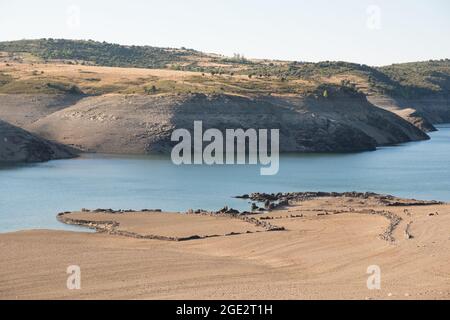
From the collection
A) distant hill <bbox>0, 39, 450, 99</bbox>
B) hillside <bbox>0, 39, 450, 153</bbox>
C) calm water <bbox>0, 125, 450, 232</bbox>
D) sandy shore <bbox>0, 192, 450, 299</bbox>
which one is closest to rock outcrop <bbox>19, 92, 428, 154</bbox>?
hillside <bbox>0, 39, 450, 153</bbox>

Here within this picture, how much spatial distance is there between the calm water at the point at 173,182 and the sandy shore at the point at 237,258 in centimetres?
449

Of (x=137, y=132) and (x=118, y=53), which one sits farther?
(x=118, y=53)

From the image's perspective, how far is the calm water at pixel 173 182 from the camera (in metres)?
42.4

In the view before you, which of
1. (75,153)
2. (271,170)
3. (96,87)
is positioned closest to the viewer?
(271,170)

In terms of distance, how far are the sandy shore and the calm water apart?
14.7 ft

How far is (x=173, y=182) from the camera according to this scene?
52188 mm

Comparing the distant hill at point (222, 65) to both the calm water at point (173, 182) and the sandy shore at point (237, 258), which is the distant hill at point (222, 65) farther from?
the sandy shore at point (237, 258)

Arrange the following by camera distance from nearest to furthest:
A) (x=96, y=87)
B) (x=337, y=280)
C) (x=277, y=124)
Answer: (x=337, y=280) < (x=277, y=124) < (x=96, y=87)

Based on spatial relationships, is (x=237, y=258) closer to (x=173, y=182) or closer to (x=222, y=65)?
(x=173, y=182)

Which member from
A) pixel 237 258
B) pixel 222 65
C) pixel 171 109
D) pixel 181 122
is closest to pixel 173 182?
pixel 237 258

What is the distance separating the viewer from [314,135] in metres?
83.6

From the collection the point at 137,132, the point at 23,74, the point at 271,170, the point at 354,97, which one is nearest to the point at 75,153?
the point at 137,132

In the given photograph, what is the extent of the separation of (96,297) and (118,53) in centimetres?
15930
